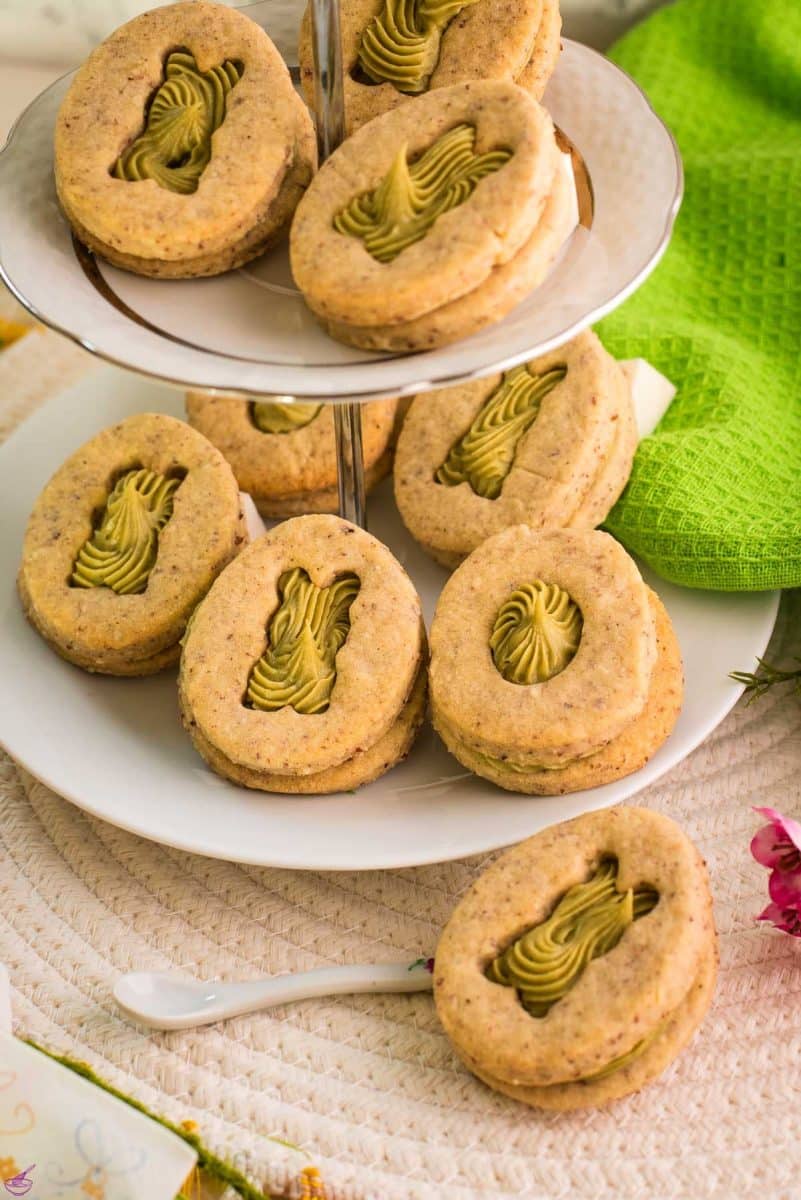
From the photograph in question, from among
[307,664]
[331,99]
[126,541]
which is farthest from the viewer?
[126,541]

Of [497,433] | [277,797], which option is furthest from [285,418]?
[277,797]

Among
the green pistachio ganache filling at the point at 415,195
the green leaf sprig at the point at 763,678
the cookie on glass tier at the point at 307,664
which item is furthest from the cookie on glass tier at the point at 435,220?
the green leaf sprig at the point at 763,678

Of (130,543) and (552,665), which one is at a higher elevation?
(552,665)

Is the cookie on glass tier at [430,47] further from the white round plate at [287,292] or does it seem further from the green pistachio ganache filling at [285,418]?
the green pistachio ganache filling at [285,418]

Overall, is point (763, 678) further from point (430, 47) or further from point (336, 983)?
point (430, 47)

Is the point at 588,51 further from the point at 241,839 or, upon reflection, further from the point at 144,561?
the point at 241,839

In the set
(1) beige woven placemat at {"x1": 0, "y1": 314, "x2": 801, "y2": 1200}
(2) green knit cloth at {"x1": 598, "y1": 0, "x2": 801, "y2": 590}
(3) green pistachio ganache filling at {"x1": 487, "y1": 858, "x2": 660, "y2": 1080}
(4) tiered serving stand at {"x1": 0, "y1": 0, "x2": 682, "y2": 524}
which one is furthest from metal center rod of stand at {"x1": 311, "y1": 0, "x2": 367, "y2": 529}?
(3) green pistachio ganache filling at {"x1": 487, "y1": 858, "x2": 660, "y2": 1080}

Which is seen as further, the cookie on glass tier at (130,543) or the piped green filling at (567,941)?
the cookie on glass tier at (130,543)

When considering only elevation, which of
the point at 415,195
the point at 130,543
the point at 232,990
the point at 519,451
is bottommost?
the point at 232,990
